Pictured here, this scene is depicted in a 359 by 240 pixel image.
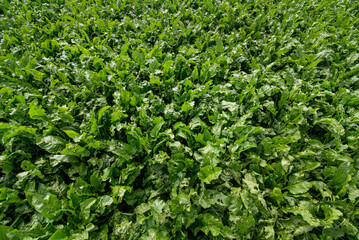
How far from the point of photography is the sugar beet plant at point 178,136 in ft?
5.83

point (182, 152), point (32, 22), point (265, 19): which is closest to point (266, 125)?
point (182, 152)

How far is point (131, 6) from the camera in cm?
452

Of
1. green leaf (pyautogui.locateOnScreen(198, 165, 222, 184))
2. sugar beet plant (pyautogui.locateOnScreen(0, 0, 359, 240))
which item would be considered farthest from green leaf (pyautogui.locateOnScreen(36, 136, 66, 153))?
green leaf (pyautogui.locateOnScreen(198, 165, 222, 184))

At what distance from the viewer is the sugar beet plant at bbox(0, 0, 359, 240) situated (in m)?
1.78

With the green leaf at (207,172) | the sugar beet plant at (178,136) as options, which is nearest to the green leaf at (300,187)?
the sugar beet plant at (178,136)

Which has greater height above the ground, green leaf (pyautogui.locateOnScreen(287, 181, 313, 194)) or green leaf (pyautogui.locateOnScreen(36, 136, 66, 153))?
green leaf (pyautogui.locateOnScreen(287, 181, 313, 194))

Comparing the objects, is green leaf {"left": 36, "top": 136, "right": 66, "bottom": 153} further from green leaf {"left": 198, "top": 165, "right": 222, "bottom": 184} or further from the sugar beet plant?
green leaf {"left": 198, "top": 165, "right": 222, "bottom": 184}

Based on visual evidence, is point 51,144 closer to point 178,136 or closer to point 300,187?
point 178,136

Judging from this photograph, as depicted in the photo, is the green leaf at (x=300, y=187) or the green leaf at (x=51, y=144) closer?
the green leaf at (x=300, y=187)

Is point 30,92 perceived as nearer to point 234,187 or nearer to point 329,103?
point 234,187

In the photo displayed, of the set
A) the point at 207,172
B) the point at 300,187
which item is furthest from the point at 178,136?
the point at 300,187

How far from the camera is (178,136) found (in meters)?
2.37

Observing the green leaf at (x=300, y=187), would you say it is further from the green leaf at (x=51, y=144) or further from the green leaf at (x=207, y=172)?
the green leaf at (x=51, y=144)

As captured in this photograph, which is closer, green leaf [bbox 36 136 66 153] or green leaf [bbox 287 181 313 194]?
green leaf [bbox 287 181 313 194]
